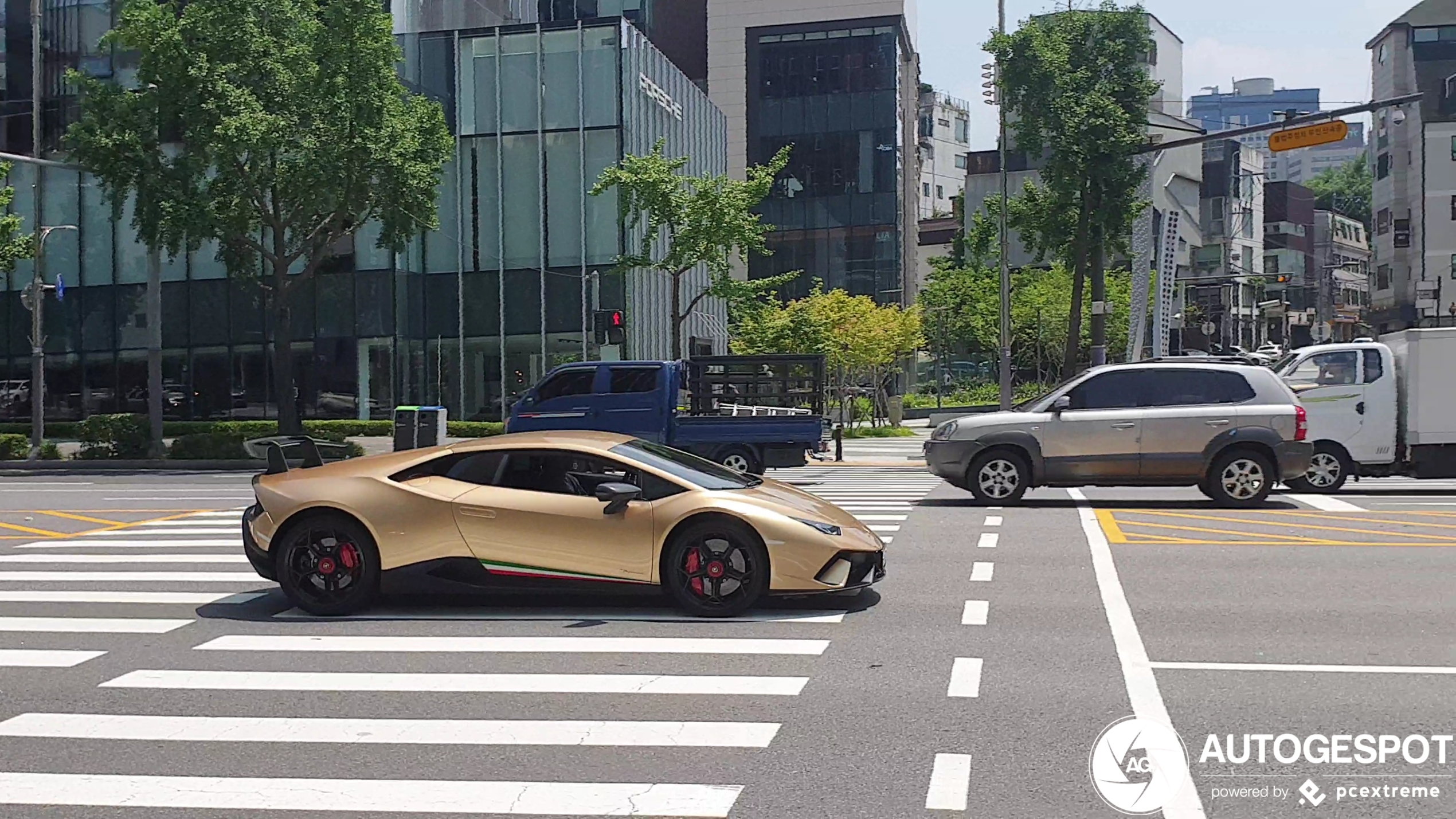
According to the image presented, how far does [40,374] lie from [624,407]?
774 inches

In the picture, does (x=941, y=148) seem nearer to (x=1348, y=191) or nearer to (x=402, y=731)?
(x=1348, y=191)

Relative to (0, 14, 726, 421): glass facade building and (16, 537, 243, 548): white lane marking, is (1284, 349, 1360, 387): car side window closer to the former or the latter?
(16, 537, 243, 548): white lane marking

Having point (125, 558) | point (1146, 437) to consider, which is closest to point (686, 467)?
point (125, 558)

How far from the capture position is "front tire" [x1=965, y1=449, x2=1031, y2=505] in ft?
57.9

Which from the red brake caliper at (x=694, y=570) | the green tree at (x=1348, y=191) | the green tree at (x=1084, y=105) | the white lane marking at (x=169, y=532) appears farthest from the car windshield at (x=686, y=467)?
the green tree at (x=1348, y=191)

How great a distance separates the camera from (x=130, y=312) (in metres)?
45.6

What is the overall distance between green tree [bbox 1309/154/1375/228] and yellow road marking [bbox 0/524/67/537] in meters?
134

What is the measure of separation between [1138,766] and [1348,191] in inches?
6526

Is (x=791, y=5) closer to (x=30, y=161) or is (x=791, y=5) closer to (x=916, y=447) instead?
(x=916, y=447)

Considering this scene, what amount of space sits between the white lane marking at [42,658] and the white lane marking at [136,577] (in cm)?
275

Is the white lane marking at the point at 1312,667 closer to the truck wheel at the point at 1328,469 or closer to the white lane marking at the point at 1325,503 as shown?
the white lane marking at the point at 1325,503

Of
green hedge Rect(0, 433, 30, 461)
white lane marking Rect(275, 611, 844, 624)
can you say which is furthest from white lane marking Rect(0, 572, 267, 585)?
green hedge Rect(0, 433, 30, 461)

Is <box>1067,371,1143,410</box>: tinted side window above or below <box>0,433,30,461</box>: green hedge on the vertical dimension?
above

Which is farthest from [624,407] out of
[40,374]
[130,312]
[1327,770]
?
[130,312]
